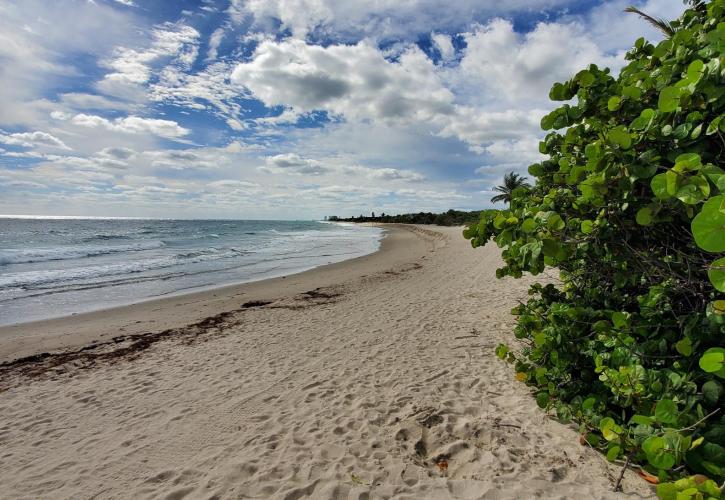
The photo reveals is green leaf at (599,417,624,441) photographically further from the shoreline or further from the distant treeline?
the distant treeline

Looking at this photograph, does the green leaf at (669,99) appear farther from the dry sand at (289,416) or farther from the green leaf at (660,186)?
the dry sand at (289,416)

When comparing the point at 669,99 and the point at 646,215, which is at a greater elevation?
the point at 669,99

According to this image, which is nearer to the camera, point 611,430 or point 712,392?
point 712,392

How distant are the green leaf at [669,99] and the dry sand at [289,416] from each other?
2.67m

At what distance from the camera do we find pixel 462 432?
11.6ft

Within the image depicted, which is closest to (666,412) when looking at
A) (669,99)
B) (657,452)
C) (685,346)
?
(657,452)

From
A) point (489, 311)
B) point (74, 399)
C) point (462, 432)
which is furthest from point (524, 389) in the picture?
point (74, 399)

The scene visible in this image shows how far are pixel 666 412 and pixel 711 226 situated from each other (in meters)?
1.51

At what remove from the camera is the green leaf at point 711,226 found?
1193 mm

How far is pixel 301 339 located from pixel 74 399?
334 cm

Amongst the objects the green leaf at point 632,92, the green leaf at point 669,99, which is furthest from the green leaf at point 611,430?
the green leaf at point 632,92

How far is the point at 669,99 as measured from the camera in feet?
6.09

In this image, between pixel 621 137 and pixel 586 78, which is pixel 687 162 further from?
pixel 586 78

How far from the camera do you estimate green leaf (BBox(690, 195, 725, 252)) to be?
1.19 metres
